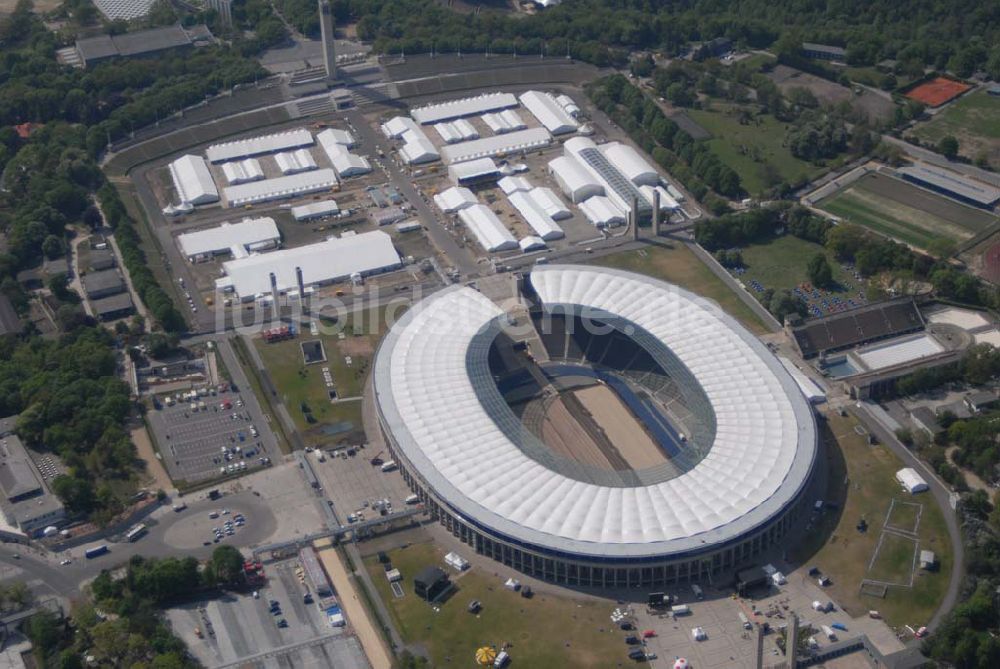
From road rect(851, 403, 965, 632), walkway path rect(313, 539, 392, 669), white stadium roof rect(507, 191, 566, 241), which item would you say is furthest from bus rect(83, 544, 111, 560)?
road rect(851, 403, 965, 632)

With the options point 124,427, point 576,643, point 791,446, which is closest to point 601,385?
point 791,446

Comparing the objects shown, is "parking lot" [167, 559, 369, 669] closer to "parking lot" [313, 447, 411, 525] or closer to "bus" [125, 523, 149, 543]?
"parking lot" [313, 447, 411, 525]

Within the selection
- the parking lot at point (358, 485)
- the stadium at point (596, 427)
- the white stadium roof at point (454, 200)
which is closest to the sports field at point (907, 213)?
the stadium at point (596, 427)

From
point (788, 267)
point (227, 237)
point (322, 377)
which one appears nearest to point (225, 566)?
point (322, 377)

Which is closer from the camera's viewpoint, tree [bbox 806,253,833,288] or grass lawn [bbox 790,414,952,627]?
grass lawn [bbox 790,414,952,627]

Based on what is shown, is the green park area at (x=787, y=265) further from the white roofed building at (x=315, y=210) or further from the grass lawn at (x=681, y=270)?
the white roofed building at (x=315, y=210)

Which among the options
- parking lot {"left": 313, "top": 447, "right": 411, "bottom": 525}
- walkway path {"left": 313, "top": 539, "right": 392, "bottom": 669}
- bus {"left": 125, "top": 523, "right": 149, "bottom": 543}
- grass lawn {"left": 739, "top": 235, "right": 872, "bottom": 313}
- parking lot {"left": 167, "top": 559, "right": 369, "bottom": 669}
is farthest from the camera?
grass lawn {"left": 739, "top": 235, "right": 872, "bottom": 313}

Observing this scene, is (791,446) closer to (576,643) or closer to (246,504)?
(576,643)
